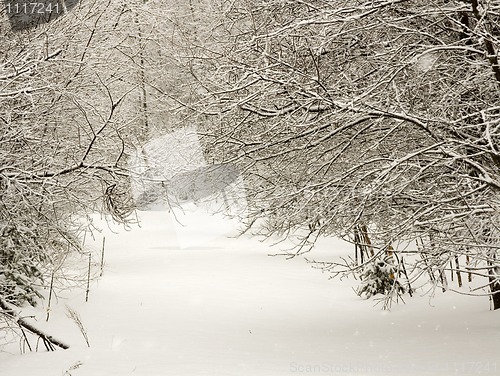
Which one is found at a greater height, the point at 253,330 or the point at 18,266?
the point at 18,266

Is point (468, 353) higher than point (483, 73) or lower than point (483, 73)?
lower

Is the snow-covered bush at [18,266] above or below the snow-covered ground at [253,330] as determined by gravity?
above

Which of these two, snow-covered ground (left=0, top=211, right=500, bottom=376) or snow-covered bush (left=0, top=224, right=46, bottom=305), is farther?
snow-covered bush (left=0, top=224, right=46, bottom=305)

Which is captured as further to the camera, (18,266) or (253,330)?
(18,266)

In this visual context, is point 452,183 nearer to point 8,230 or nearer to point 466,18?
point 466,18

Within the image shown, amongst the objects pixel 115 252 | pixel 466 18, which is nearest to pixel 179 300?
pixel 466 18

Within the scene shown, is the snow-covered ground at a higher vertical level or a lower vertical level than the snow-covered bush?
lower

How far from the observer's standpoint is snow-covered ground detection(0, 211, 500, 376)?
612 cm

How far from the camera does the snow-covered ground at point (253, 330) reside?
6.12 m

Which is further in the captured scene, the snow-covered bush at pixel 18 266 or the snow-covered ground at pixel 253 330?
the snow-covered bush at pixel 18 266

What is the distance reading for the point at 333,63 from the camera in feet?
22.1

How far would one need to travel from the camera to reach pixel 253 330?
8.78 m

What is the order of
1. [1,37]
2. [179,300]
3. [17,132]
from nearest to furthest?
[17,132] < [1,37] < [179,300]

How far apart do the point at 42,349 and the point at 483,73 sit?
6.03m
